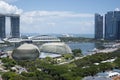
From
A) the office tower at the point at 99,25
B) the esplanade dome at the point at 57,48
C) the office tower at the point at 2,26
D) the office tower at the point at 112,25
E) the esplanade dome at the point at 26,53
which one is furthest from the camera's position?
the office tower at the point at 99,25

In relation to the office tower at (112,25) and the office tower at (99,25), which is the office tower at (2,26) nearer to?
the office tower at (99,25)

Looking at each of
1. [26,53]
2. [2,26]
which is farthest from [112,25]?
[26,53]

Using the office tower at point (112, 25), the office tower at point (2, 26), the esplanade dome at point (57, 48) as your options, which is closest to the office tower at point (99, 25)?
the office tower at point (112, 25)

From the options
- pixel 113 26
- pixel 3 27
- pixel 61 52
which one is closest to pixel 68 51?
pixel 61 52

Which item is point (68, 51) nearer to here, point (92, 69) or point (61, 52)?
point (61, 52)

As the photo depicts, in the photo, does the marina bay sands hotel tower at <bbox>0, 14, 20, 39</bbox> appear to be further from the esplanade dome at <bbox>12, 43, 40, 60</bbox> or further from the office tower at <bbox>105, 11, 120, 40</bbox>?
the esplanade dome at <bbox>12, 43, 40, 60</bbox>

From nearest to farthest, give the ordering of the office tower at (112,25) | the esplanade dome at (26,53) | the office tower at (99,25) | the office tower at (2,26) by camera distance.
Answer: the esplanade dome at (26,53) → the office tower at (112,25) → the office tower at (2,26) → the office tower at (99,25)

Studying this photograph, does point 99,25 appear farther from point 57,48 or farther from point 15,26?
point 57,48
